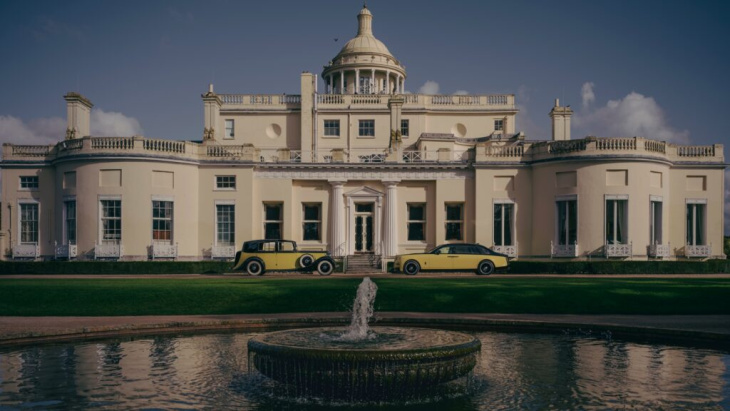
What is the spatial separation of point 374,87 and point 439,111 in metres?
10.6

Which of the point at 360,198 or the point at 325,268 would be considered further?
the point at 360,198

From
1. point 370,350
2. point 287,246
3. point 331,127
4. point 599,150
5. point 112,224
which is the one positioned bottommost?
point 370,350

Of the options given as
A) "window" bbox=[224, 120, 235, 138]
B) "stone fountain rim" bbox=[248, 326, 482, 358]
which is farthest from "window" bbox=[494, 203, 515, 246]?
"stone fountain rim" bbox=[248, 326, 482, 358]

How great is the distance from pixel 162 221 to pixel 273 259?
9176 mm

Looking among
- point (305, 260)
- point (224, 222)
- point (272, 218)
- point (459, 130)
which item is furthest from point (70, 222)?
point (459, 130)

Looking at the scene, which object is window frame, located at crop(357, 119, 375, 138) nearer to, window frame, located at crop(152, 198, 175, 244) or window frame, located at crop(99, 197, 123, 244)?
window frame, located at crop(152, 198, 175, 244)

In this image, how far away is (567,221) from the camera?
35.3m

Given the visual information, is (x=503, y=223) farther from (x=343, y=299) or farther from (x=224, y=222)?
(x=343, y=299)

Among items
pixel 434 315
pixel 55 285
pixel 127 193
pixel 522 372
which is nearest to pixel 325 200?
pixel 127 193

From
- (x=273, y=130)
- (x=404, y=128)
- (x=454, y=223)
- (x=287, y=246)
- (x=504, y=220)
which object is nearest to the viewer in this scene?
(x=287, y=246)

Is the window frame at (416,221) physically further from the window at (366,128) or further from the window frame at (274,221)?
the window at (366,128)

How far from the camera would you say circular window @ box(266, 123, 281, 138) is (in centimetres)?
4803

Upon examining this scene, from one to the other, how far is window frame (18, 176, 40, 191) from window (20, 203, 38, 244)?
3.16ft

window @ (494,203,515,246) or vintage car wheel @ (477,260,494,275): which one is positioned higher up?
window @ (494,203,515,246)
